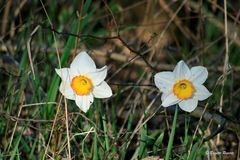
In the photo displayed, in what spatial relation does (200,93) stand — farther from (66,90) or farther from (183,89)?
(66,90)

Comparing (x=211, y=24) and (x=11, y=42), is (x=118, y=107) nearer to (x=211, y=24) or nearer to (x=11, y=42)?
(x=11, y=42)

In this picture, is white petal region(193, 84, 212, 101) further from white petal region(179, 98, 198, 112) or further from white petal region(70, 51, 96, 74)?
white petal region(70, 51, 96, 74)

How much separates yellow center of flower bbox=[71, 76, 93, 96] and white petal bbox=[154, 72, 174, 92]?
0.22 meters

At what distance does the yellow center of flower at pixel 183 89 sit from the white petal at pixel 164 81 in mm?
19

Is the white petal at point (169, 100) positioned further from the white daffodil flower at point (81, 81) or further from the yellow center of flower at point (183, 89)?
the white daffodil flower at point (81, 81)

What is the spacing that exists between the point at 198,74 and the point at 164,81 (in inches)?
4.4

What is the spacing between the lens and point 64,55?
2127 mm

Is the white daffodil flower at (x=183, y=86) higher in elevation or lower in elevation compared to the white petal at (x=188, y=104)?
higher

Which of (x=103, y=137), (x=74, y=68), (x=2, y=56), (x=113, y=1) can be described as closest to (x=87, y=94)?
(x=74, y=68)

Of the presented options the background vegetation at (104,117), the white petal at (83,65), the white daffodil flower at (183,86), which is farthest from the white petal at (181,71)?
the white petal at (83,65)

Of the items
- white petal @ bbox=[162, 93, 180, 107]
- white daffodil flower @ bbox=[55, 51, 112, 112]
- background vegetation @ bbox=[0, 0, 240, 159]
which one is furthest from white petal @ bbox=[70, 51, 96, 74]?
white petal @ bbox=[162, 93, 180, 107]

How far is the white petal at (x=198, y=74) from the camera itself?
174 cm

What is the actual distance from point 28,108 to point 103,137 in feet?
1.30

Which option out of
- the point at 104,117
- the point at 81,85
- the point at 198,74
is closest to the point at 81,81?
the point at 81,85
